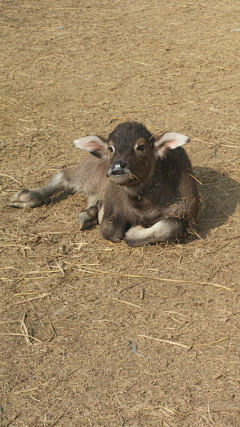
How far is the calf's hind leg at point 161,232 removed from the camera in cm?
554

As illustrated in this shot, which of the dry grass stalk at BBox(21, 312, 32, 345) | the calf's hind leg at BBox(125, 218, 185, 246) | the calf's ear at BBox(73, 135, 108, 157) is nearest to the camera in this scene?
the dry grass stalk at BBox(21, 312, 32, 345)

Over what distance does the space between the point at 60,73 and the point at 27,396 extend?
7.02 metres

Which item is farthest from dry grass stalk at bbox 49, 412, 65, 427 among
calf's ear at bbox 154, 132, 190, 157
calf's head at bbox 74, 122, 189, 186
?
calf's ear at bbox 154, 132, 190, 157

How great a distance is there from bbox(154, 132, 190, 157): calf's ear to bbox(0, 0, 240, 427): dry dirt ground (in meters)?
0.85

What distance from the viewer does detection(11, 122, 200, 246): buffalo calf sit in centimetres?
540

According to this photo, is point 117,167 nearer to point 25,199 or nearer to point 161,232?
point 161,232

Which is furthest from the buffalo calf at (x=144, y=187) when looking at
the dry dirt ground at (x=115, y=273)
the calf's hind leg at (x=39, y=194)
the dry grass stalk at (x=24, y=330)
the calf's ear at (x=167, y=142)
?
the dry grass stalk at (x=24, y=330)

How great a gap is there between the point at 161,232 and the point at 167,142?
0.78 m

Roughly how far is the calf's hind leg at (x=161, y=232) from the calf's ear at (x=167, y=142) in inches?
23.5

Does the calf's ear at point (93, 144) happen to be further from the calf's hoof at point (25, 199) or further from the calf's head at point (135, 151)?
the calf's hoof at point (25, 199)

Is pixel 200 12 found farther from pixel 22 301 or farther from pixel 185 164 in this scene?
pixel 22 301

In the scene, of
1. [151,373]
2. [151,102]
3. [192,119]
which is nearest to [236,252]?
[151,373]

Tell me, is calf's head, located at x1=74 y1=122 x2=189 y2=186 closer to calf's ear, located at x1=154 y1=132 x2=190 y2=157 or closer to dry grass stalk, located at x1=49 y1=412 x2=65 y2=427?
calf's ear, located at x1=154 y1=132 x2=190 y2=157

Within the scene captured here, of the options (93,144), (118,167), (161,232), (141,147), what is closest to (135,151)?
(141,147)
